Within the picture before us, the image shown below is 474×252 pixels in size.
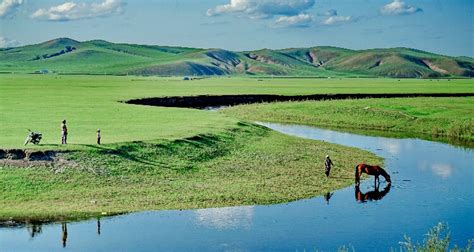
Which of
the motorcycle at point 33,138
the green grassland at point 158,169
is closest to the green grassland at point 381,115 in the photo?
the green grassland at point 158,169

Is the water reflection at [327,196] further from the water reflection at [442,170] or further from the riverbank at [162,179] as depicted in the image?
the water reflection at [442,170]

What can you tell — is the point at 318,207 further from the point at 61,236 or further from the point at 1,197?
the point at 1,197

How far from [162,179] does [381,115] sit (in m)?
59.2

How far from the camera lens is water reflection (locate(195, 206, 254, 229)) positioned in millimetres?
35094

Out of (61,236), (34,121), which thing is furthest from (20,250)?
(34,121)

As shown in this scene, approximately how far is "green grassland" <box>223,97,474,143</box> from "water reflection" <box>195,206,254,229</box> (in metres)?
49.0

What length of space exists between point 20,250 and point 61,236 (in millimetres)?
2687

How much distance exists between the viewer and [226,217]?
120 feet

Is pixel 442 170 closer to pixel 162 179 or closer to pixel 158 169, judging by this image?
pixel 158 169

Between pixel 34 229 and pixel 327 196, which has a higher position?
pixel 327 196

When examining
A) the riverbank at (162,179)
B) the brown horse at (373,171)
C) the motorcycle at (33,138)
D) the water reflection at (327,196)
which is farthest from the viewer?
the brown horse at (373,171)

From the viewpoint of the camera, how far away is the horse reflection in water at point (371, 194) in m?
43.1

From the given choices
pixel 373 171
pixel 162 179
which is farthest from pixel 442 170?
pixel 162 179

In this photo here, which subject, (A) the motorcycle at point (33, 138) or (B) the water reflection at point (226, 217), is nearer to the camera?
(B) the water reflection at point (226, 217)
